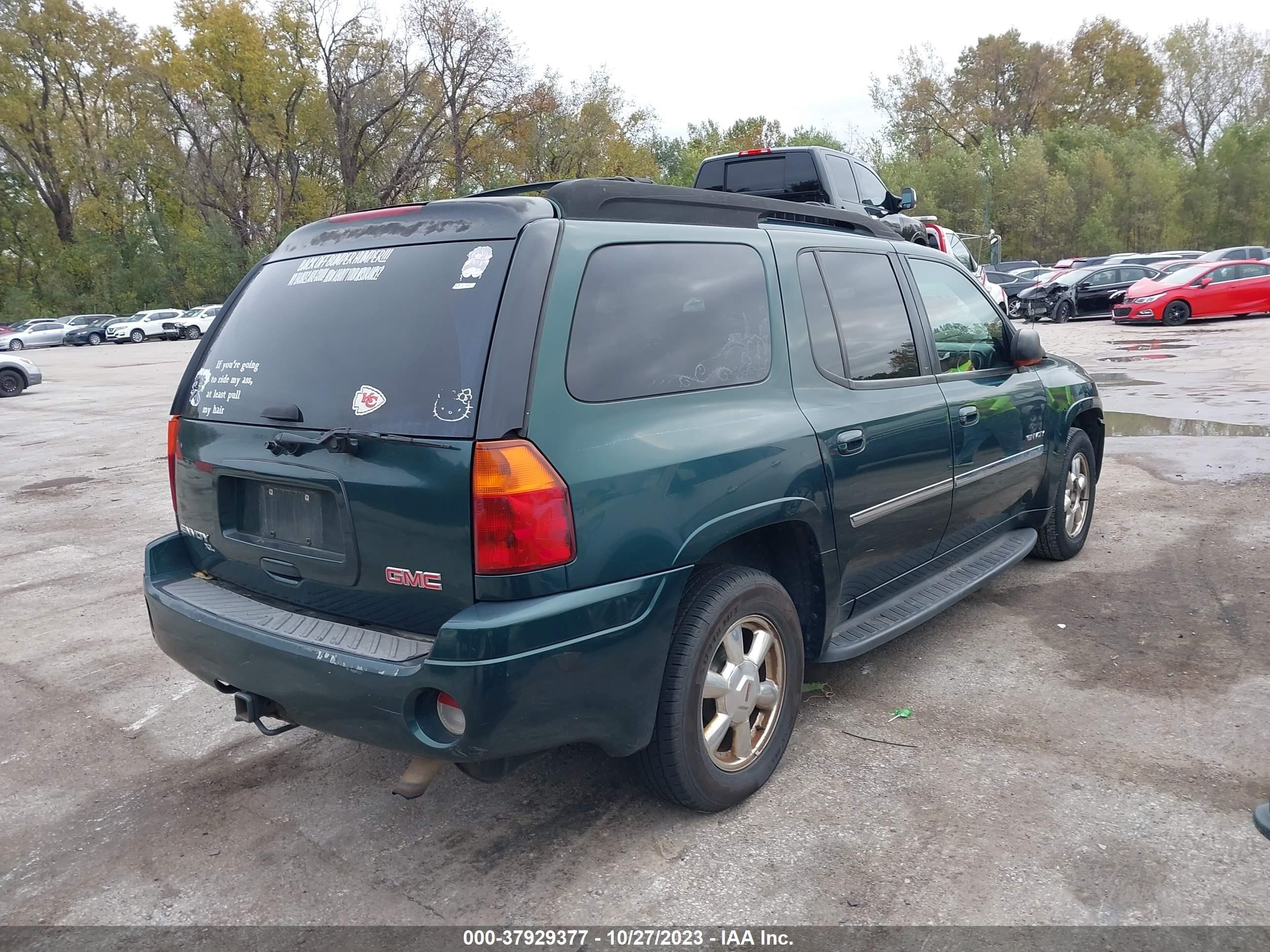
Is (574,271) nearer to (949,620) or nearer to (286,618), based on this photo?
(286,618)

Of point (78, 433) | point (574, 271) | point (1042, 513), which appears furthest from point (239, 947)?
point (78, 433)

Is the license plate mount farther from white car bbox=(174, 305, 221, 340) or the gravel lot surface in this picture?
white car bbox=(174, 305, 221, 340)

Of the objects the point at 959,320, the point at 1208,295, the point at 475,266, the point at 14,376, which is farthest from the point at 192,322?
the point at 475,266

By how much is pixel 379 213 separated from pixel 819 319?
164 cm

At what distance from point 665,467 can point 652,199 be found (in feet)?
3.23

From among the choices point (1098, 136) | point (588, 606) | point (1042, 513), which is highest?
point (1098, 136)

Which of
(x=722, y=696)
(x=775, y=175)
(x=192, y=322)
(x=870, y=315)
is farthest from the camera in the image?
(x=192, y=322)

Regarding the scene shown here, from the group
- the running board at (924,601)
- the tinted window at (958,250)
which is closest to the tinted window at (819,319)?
the running board at (924,601)

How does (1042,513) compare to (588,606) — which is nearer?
(588,606)

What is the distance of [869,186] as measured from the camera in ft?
37.4

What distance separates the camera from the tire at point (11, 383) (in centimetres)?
2002

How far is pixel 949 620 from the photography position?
484 centimetres

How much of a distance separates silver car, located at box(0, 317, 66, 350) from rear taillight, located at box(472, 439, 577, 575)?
48299 millimetres

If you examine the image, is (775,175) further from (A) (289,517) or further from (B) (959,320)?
(A) (289,517)
